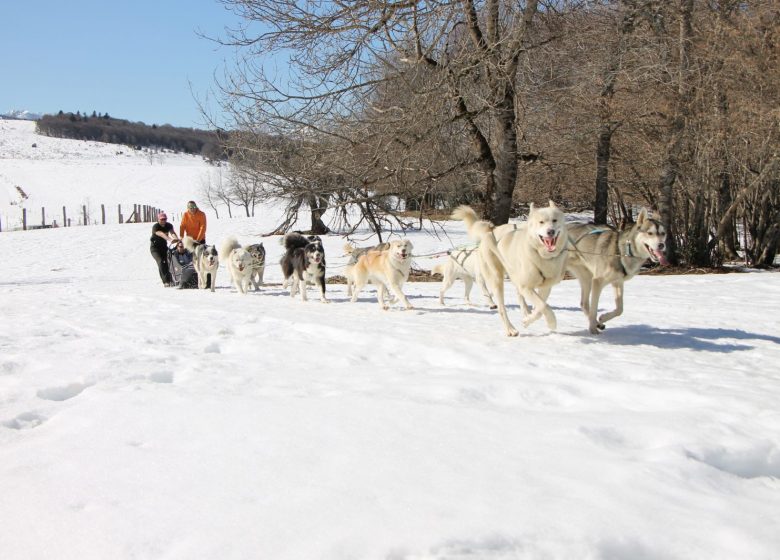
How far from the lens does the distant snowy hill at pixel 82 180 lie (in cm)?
6494

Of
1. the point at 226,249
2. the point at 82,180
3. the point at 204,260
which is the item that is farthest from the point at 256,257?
the point at 82,180

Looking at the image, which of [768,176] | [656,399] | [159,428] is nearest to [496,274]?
[656,399]

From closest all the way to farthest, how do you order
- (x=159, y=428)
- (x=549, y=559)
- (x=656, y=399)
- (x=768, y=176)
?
(x=549, y=559) → (x=159, y=428) → (x=656, y=399) → (x=768, y=176)

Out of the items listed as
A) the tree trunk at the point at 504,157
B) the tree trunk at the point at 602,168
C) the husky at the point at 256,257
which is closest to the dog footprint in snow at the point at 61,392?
the husky at the point at 256,257

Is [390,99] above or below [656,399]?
above

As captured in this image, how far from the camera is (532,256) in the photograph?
6.17m

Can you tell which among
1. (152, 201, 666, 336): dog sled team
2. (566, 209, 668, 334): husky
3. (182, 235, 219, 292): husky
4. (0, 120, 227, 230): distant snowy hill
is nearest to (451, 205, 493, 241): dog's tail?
(152, 201, 666, 336): dog sled team

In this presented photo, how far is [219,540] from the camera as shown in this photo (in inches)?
83.7

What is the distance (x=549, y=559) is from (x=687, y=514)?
68 centimetres

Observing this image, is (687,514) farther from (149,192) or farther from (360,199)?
(149,192)

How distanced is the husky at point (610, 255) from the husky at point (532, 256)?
0.53 metres

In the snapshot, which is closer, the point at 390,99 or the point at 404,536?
the point at 404,536

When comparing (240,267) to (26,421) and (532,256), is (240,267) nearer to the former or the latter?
(532,256)

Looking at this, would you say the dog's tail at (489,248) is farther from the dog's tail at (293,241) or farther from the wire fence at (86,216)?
the wire fence at (86,216)
